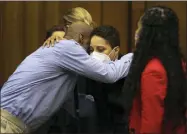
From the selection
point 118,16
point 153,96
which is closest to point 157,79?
point 153,96

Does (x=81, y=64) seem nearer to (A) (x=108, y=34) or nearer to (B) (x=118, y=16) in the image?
(A) (x=108, y=34)

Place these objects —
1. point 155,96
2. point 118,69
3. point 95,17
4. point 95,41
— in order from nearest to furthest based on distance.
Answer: point 155,96
point 118,69
point 95,41
point 95,17

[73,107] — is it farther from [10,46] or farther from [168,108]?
[10,46]

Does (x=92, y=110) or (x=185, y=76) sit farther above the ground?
(x=185, y=76)

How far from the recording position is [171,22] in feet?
9.78

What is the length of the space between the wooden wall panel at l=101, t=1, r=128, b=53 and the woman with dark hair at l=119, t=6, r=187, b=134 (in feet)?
6.46

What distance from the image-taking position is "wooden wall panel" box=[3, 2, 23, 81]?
198 inches

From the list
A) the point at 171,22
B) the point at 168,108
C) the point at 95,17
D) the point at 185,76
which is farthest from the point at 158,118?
the point at 95,17

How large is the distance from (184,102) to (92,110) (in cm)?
79

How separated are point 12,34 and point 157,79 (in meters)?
2.53

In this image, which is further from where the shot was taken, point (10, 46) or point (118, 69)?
point (10, 46)

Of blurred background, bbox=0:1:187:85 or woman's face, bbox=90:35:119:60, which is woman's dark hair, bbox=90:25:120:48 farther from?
blurred background, bbox=0:1:187:85

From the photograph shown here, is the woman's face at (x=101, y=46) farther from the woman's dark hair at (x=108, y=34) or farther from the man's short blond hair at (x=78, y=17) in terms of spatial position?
the man's short blond hair at (x=78, y=17)

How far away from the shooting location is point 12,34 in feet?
16.6
